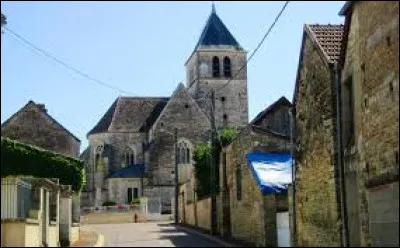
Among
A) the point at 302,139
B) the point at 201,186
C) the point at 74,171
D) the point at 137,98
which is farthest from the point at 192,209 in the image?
the point at 137,98

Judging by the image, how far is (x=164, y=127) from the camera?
6894 cm

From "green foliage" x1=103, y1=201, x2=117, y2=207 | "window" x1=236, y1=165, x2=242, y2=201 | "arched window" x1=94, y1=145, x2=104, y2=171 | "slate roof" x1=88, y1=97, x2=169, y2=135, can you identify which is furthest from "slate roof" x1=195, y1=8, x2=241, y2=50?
"window" x1=236, y1=165, x2=242, y2=201

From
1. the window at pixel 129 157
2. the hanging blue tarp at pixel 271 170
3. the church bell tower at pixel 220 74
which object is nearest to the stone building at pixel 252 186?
the hanging blue tarp at pixel 271 170

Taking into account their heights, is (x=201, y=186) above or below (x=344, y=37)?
below

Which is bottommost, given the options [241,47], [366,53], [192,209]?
[192,209]

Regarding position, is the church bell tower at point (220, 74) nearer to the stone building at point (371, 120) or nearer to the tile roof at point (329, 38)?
the tile roof at point (329, 38)

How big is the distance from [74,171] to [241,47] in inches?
1850

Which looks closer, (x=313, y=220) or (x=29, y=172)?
(x=313, y=220)

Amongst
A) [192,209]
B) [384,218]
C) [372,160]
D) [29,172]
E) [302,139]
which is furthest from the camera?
[192,209]

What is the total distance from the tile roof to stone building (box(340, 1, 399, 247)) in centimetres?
130

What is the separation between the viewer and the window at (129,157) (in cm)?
A: 7244

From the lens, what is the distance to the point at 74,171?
35.8 metres

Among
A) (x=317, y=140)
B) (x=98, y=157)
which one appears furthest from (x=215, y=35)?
(x=317, y=140)

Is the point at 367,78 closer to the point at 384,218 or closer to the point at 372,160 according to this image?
the point at 372,160
